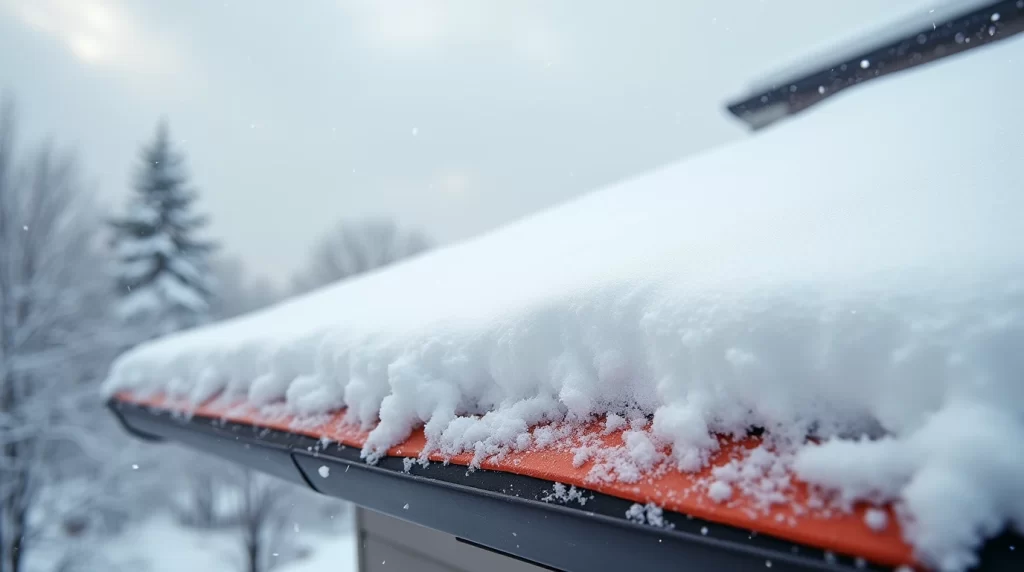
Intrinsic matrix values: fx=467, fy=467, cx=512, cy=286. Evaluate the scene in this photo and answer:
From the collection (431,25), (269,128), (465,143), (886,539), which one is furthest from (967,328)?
(269,128)

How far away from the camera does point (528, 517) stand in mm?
947

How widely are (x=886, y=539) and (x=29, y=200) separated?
505 inches

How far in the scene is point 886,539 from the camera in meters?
0.56

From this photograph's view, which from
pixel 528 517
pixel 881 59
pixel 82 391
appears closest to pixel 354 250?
pixel 82 391

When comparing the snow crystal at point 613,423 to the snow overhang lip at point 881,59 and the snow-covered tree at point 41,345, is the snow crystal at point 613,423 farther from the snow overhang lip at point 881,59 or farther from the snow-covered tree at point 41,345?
the snow-covered tree at point 41,345

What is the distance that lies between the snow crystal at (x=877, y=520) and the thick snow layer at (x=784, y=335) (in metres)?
0.02

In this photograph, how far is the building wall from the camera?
5.87ft

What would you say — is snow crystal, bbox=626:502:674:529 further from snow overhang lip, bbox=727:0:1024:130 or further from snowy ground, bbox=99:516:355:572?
snowy ground, bbox=99:516:355:572

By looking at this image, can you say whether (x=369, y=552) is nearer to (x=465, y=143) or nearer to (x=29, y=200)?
(x=29, y=200)

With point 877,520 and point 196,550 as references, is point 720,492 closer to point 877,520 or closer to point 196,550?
point 877,520

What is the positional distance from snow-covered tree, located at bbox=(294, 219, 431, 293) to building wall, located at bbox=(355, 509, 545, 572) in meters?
21.1

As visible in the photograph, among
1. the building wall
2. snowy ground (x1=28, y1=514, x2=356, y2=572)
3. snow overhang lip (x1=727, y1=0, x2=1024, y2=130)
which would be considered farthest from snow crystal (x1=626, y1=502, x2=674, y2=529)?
snowy ground (x1=28, y1=514, x2=356, y2=572)

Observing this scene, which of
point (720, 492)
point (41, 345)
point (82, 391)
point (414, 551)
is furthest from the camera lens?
point (82, 391)

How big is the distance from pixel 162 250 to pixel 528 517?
17.8 meters
